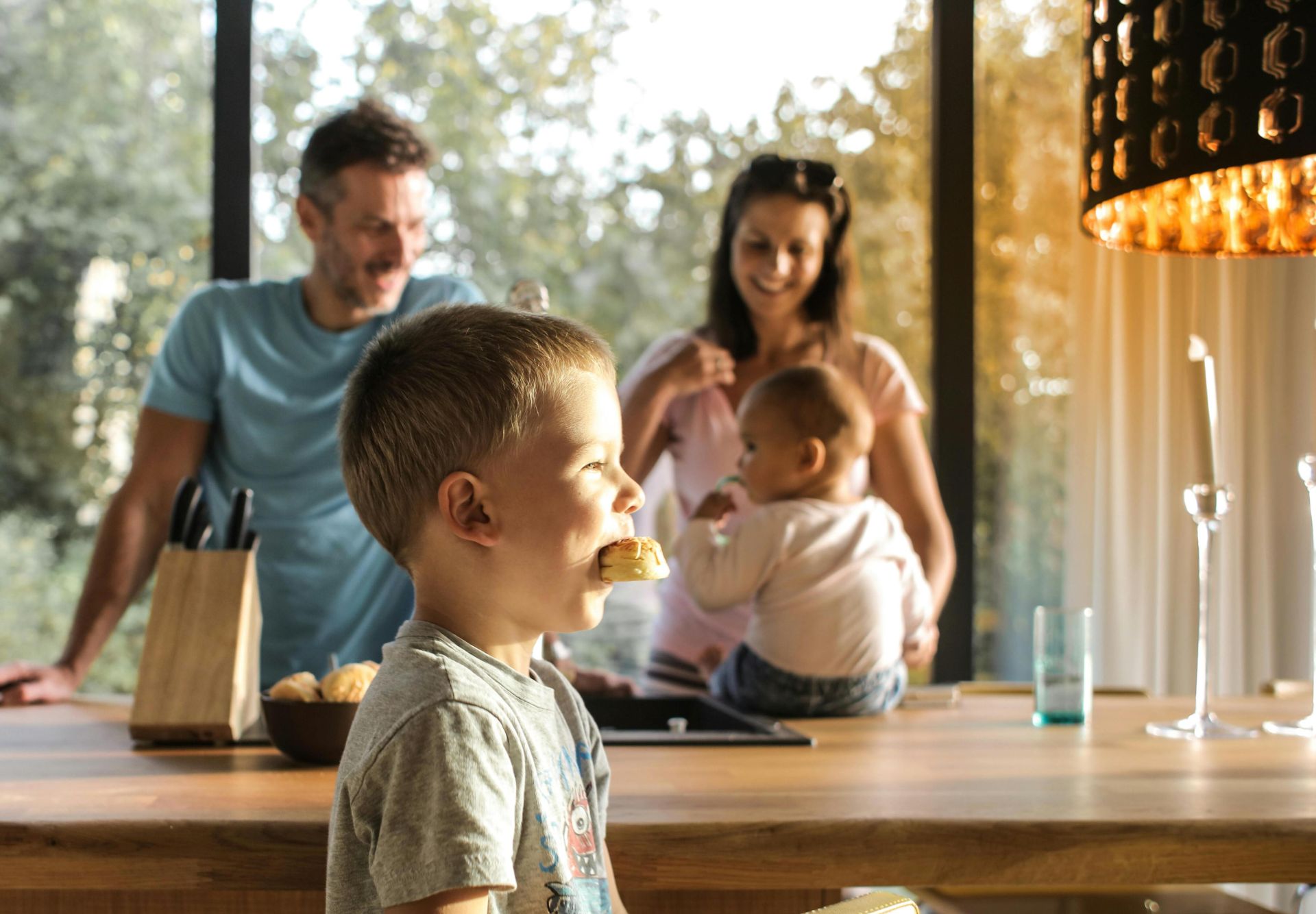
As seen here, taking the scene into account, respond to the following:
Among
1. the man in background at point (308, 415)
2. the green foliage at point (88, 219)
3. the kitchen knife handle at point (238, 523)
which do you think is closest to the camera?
the kitchen knife handle at point (238, 523)

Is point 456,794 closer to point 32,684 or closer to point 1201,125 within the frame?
point 1201,125

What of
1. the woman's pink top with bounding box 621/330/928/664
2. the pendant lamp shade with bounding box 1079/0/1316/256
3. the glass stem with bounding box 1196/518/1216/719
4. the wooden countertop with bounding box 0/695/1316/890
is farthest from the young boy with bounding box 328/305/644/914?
the woman's pink top with bounding box 621/330/928/664

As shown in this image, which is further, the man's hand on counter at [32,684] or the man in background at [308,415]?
the man in background at [308,415]

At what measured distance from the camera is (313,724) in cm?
122

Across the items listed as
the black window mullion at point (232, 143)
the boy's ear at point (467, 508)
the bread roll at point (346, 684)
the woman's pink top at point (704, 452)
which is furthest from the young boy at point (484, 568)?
the black window mullion at point (232, 143)

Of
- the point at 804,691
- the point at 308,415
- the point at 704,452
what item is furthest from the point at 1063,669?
the point at 308,415

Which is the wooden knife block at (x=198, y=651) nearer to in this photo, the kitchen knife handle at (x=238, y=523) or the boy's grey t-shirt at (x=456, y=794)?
the kitchen knife handle at (x=238, y=523)

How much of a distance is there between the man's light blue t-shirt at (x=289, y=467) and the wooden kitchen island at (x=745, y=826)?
751mm

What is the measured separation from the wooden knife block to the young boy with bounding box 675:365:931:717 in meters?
0.54

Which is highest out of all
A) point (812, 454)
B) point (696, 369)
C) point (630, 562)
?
point (696, 369)

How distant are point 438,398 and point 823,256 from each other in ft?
4.77

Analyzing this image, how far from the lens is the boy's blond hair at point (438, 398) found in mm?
904

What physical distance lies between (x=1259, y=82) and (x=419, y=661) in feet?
2.88

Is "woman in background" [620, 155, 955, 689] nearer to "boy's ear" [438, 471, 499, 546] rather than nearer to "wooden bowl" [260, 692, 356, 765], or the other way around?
"wooden bowl" [260, 692, 356, 765]
